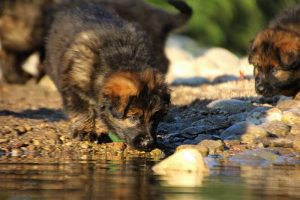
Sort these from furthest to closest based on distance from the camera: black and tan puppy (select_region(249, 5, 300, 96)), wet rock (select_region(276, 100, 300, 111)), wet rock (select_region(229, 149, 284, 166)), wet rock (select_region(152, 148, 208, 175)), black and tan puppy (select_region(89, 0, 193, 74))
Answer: black and tan puppy (select_region(89, 0, 193, 74))
black and tan puppy (select_region(249, 5, 300, 96))
wet rock (select_region(276, 100, 300, 111))
wet rock (select_region(229, 149, 284, 166))
wet rock (select_region(152, 148, 208, 175))

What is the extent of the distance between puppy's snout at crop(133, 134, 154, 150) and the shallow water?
0.23 meters

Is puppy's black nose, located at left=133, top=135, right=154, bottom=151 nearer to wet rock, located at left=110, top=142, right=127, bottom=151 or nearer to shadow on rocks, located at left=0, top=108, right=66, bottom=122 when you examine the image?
wet rock, located at left=110, top=142, right=127, bottom=151

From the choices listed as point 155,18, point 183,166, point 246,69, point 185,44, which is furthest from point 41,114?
point 185,44

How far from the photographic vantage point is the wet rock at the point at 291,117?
747cm

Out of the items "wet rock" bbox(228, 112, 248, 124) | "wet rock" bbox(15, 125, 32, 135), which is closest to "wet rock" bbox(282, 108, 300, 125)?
"wet rock" bbox(228, 112, 248, 124)

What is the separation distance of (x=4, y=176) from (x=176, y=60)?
370 inches

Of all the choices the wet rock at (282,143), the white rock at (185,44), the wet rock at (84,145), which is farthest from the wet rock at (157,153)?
the white rock at (185,44)

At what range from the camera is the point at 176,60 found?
47.3 ft

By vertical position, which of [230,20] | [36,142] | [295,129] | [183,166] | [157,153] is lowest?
[183,166]

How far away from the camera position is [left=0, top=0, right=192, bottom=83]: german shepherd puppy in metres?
10.7

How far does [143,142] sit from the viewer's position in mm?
6348

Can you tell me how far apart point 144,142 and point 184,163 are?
2.64 ft

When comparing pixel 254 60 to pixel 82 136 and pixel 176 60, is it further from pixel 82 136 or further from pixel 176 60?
pixel 176 60

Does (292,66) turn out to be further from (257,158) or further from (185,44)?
(185,44)
